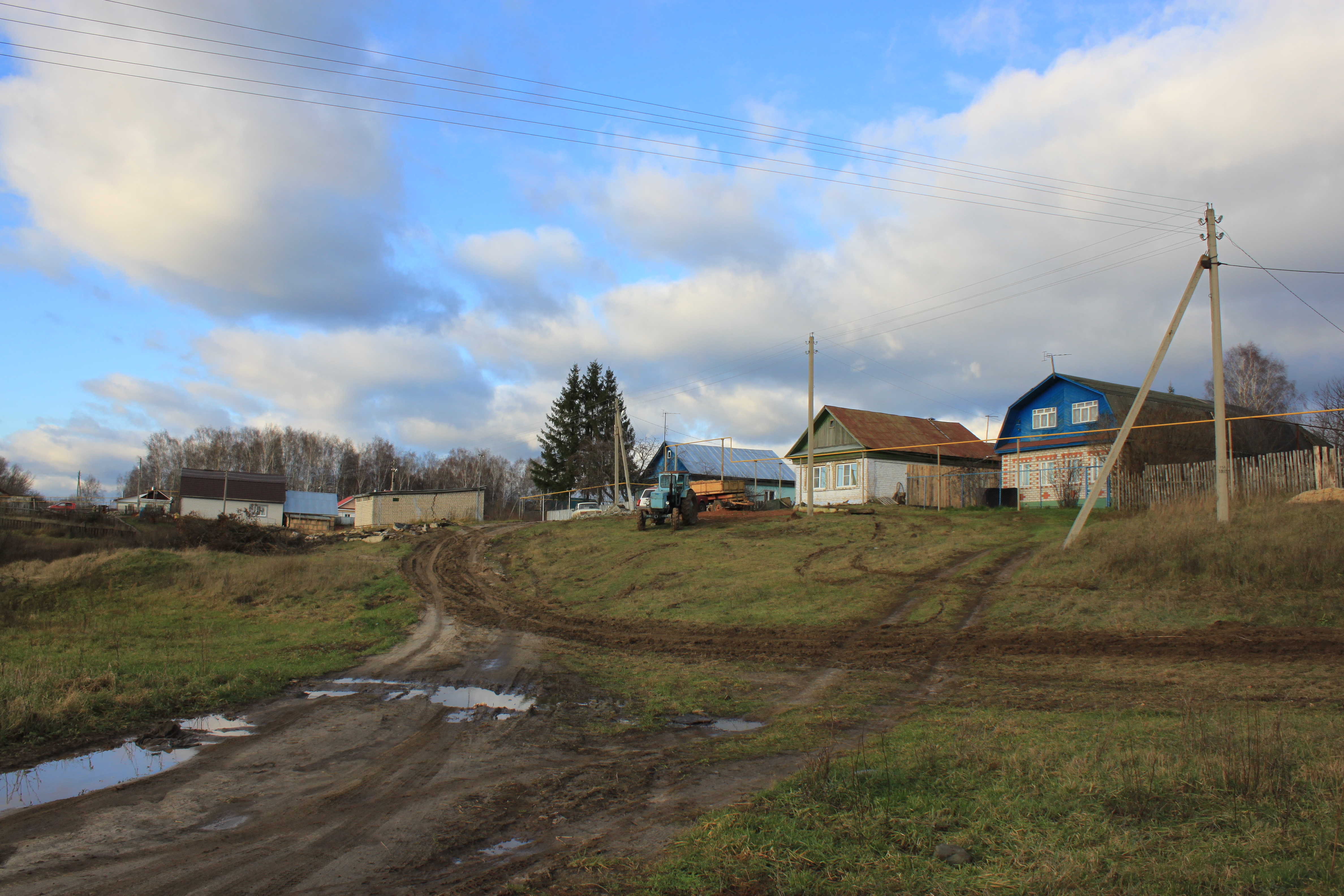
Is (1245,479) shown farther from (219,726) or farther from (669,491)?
(219,726)

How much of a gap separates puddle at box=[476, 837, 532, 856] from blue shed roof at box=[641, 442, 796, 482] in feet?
204

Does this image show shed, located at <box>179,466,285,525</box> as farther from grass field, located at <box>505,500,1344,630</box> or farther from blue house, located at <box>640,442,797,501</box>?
grass field, located at <box>505,500,1344,630</box>

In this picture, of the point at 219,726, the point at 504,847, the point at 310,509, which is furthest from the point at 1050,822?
the point at 310,509

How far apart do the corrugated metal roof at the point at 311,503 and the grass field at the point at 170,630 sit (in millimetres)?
44658

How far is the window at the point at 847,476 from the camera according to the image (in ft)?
148

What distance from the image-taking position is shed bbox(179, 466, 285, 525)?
65688mm

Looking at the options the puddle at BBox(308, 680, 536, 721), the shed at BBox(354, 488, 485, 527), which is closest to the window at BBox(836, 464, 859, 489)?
the shed at BBox(354, 488, 485, 527)

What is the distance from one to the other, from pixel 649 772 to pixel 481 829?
77.7 inches

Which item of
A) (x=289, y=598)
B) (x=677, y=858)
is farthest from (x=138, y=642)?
(x=677, y=858)

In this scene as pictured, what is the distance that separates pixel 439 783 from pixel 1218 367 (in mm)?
19655

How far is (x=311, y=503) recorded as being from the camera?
249 ft

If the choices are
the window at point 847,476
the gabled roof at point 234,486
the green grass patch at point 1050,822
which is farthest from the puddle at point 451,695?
the gabled roof at point 234,486

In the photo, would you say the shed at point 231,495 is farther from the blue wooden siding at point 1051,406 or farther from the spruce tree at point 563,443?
the blue wooden siding at point 1051,406

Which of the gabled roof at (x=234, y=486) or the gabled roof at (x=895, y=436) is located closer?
the gabled roof at (x=895, y=436)
